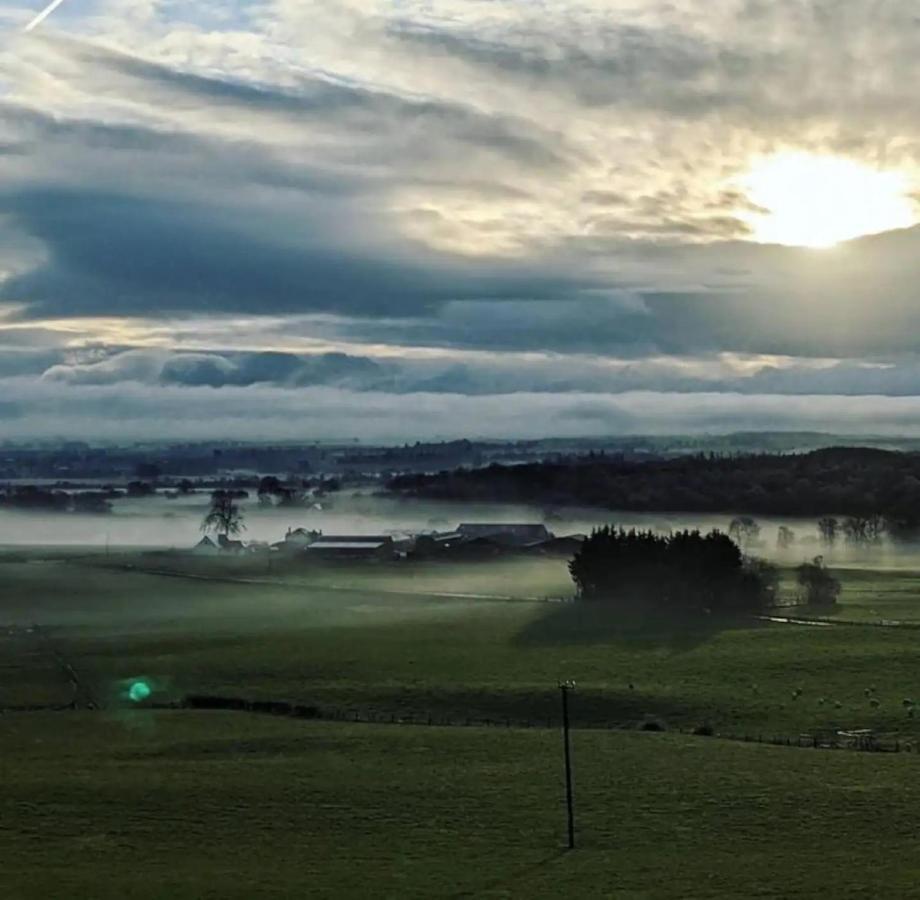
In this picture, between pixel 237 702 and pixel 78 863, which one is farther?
pixel 237 702

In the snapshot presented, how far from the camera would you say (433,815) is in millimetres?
37375

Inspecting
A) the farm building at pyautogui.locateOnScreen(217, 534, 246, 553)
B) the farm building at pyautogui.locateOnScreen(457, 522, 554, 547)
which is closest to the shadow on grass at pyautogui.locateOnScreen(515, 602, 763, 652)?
the farm building at pyautogui.locateOnScreen(457, 522, 554, 547)

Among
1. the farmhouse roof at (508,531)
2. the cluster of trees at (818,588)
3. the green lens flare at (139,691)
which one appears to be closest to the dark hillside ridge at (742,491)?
the farmhouse roof at (508,531)

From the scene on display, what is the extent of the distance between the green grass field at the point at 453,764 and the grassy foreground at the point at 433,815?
11 cm

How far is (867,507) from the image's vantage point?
162750 millimetres

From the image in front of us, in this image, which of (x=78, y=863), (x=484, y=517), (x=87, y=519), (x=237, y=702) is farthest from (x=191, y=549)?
(x=78, y=863)

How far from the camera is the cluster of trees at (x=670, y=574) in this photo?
87312 millimetres

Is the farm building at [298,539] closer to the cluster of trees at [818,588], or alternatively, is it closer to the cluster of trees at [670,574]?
the cluster of trees at [670,574]

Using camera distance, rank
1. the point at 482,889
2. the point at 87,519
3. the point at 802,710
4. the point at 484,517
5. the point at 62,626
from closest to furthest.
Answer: the point at 482,889 → the point at 802,710 → the point at 62,626 → the point at 484,517 → the point at 87,519

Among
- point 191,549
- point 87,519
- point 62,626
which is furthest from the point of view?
point 87,519

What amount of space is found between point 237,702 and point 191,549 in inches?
3223

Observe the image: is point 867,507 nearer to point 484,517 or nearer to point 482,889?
point 484,517

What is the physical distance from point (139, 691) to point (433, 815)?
2570 cm

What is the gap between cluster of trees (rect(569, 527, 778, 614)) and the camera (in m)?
87.3
